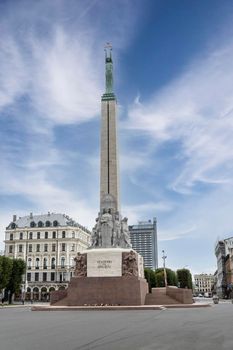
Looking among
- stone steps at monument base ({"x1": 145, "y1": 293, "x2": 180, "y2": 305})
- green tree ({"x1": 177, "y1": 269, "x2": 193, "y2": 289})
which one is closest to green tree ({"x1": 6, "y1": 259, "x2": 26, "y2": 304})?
stone steps at monument base ({"x1": 145, "y1": 293, "x2": 180, "y2": 305})

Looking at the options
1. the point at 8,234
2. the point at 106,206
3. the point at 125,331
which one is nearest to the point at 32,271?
the point at 8,234

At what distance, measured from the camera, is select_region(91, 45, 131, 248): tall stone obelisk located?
42219 millimetres

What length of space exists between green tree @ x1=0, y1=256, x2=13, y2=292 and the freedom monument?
2272cm

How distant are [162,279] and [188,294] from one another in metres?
47.9

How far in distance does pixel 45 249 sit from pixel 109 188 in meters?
60.2

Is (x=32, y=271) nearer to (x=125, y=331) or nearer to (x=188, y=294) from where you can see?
(x=188, y=294)

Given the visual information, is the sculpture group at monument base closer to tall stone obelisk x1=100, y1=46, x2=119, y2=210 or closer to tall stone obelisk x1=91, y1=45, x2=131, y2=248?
tall stone obelisk x1=91, y1=45, x2=131, y2=248

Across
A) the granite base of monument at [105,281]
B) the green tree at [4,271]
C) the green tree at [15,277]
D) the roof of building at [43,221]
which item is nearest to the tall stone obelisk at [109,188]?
the granite base of monument at [105,281]

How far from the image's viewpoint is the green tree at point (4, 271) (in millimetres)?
60056

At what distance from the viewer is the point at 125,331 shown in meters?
16.2

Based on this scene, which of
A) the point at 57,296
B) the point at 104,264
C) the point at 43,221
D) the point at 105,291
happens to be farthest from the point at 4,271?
the point at 43,221

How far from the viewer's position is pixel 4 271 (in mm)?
60969

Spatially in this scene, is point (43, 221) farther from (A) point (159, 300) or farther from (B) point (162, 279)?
(A) point (159, 300)

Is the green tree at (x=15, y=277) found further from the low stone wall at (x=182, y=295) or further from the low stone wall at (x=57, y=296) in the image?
the low stone wall at (x=182, y=295)
